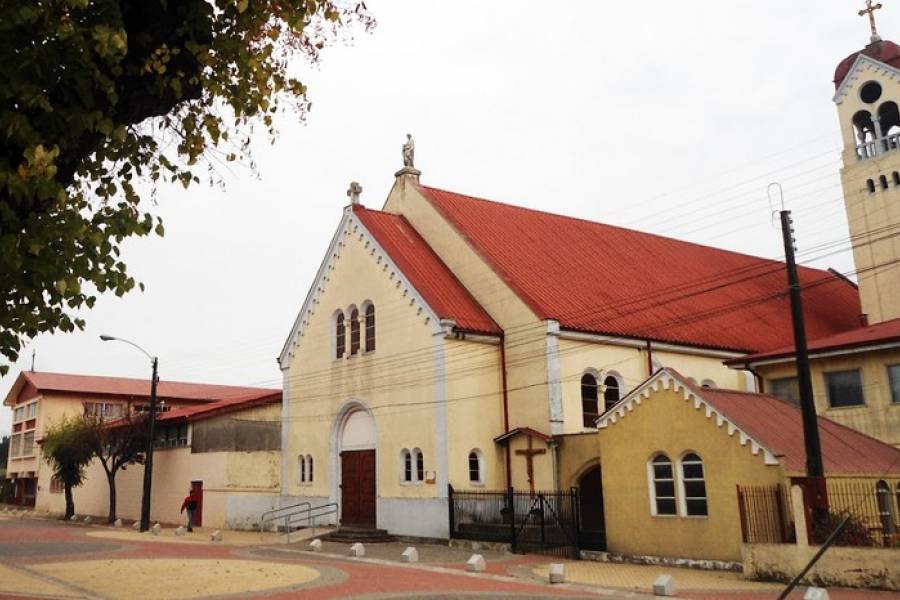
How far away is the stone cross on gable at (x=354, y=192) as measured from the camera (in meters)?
31.8

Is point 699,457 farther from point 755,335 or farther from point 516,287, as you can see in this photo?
point 755,335

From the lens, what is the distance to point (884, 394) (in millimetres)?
22797

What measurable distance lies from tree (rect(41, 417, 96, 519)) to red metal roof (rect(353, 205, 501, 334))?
65.6 ft

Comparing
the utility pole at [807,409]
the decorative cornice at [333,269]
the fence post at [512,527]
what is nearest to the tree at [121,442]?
the decorative cornice at [333,269]

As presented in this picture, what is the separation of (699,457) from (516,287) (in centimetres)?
1003

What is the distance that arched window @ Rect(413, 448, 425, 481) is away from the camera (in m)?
26.2

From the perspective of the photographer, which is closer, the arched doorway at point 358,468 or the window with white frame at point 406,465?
the window with white frame at point 406,465

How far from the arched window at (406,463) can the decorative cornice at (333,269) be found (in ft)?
14.7

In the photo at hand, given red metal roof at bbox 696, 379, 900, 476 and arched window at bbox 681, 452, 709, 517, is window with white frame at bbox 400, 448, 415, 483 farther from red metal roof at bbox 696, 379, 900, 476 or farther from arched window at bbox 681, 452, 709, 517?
red metal roof at bbox 696, 379, 900, 476

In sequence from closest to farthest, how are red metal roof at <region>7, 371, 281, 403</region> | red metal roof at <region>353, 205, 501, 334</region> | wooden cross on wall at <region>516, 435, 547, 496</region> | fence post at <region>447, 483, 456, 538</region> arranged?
fence post at <region>447, 483, 456, 538</region>
wooden cross on wall at <region>516, 435, 547, 496</region>
red metal roof at <region>353, 205, 501, 334</region>
red metal roof at <region>7, 371, 281, 403</region>

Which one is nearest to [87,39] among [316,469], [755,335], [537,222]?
[316,469]

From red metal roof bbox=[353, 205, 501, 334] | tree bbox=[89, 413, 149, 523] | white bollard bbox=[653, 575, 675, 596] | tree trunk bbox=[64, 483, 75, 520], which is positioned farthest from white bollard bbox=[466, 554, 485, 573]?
tree trunk bbox=[64, 483, 75, 520]

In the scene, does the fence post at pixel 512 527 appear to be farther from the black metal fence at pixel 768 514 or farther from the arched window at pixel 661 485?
the black metal fence at pixel 768 514

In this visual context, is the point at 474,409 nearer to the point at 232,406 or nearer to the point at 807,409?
the point at 807,409
